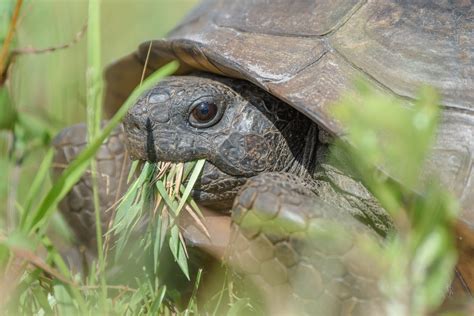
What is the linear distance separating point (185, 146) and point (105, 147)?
0.97 meters

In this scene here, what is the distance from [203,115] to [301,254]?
79 cm

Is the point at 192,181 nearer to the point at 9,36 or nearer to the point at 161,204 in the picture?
the point at 161,204

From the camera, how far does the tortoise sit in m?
2.46

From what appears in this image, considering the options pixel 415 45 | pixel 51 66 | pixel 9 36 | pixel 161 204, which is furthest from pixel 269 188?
pixel 51 66

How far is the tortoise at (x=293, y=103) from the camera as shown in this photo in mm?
2461

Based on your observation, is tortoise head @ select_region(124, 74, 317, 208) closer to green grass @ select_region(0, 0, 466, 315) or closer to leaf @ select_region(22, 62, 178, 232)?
green grass @ select_region(0, 0, 466, 315)

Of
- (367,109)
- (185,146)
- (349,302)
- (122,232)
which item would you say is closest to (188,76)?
(185,146)

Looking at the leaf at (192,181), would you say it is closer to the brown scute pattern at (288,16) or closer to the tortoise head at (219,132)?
the tortoise head at (219,132)

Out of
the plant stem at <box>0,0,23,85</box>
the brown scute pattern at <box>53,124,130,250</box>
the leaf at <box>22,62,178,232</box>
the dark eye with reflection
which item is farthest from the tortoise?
the brown scute pattern at <box>53,124,130,250</box>

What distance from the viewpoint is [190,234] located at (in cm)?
278

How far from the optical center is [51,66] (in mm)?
4652

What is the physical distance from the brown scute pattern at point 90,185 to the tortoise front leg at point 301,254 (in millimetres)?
1271

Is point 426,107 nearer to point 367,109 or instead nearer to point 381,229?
point 367,109

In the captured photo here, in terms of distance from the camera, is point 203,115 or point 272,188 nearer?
point 272,188
